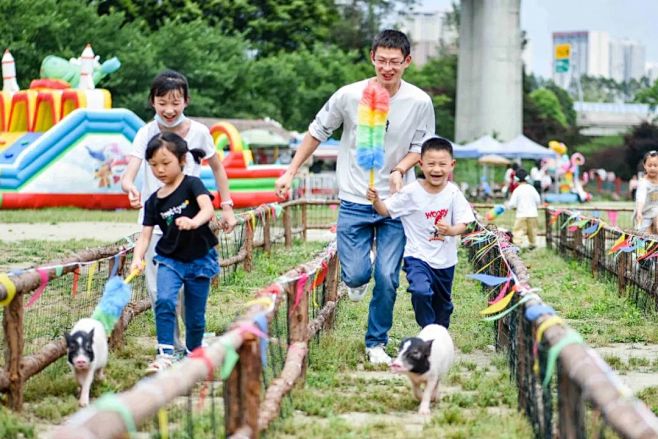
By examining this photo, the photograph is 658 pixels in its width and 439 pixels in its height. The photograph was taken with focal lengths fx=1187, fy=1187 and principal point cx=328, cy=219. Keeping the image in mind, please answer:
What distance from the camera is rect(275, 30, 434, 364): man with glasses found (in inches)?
277

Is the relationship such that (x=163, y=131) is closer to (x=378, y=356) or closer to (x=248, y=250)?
(x=378, y=356)

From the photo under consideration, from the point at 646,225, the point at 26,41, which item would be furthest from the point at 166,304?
the point at 26,41

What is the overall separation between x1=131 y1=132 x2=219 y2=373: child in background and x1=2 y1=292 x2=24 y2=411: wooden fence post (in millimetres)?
764

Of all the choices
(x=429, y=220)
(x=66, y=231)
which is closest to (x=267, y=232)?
(x=66, y=231)

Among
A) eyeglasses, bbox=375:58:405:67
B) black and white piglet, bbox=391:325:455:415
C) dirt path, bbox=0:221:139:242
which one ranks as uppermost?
eyeglasses, bbox=375:58:405:67

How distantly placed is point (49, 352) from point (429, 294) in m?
2.14

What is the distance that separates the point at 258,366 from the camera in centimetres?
471

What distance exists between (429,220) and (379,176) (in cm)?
42

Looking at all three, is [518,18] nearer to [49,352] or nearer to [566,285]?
[566,285]

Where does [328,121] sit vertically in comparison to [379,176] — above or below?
above

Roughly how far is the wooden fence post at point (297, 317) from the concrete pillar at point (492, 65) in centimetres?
4307

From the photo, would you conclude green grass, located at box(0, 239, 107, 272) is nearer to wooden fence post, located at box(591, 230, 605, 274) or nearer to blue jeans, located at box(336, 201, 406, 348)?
wooden fence post, located at box(591, 230, 605, 274)

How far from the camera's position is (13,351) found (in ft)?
18.9

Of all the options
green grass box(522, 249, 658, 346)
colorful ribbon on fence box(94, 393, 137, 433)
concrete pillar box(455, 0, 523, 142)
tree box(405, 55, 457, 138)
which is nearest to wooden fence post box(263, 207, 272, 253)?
green grass box(522, 249, 658, 346)
